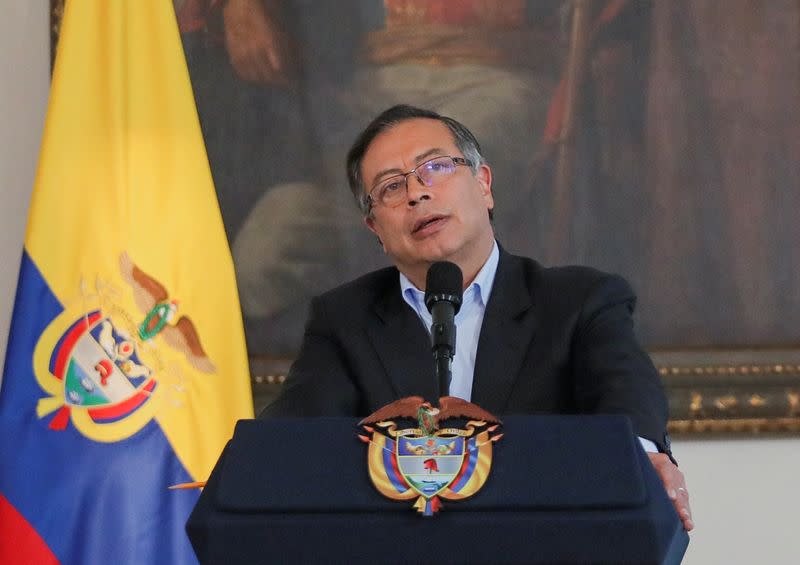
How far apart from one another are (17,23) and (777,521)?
3153mm

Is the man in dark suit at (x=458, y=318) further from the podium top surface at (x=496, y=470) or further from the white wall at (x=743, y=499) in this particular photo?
the white wall at (x=743, y=499)

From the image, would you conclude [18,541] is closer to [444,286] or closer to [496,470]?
[444,286]

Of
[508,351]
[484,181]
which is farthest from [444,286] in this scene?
[484,181]

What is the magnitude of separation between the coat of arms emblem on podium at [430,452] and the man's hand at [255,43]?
253cm

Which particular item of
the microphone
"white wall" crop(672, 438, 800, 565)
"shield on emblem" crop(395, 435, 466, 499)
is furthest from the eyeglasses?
"white wall" crop(672, 438, 800, 565)

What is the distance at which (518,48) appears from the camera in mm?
3955

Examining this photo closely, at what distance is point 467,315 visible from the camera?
2.66 meters

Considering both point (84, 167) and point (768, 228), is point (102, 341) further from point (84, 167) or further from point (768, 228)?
point (768, 228)

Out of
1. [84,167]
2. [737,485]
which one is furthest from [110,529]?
[737,485]

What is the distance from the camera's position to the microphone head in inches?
79.8

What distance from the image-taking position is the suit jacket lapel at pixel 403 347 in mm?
2469

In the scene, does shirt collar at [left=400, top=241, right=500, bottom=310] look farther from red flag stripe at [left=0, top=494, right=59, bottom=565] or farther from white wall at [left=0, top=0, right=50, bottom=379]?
white wall at [left=0, top=0, right=50, bottom=379]

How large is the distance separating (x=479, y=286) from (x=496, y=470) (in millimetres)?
1138

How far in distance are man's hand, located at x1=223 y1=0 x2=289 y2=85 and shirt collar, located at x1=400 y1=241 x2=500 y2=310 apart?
150cm
